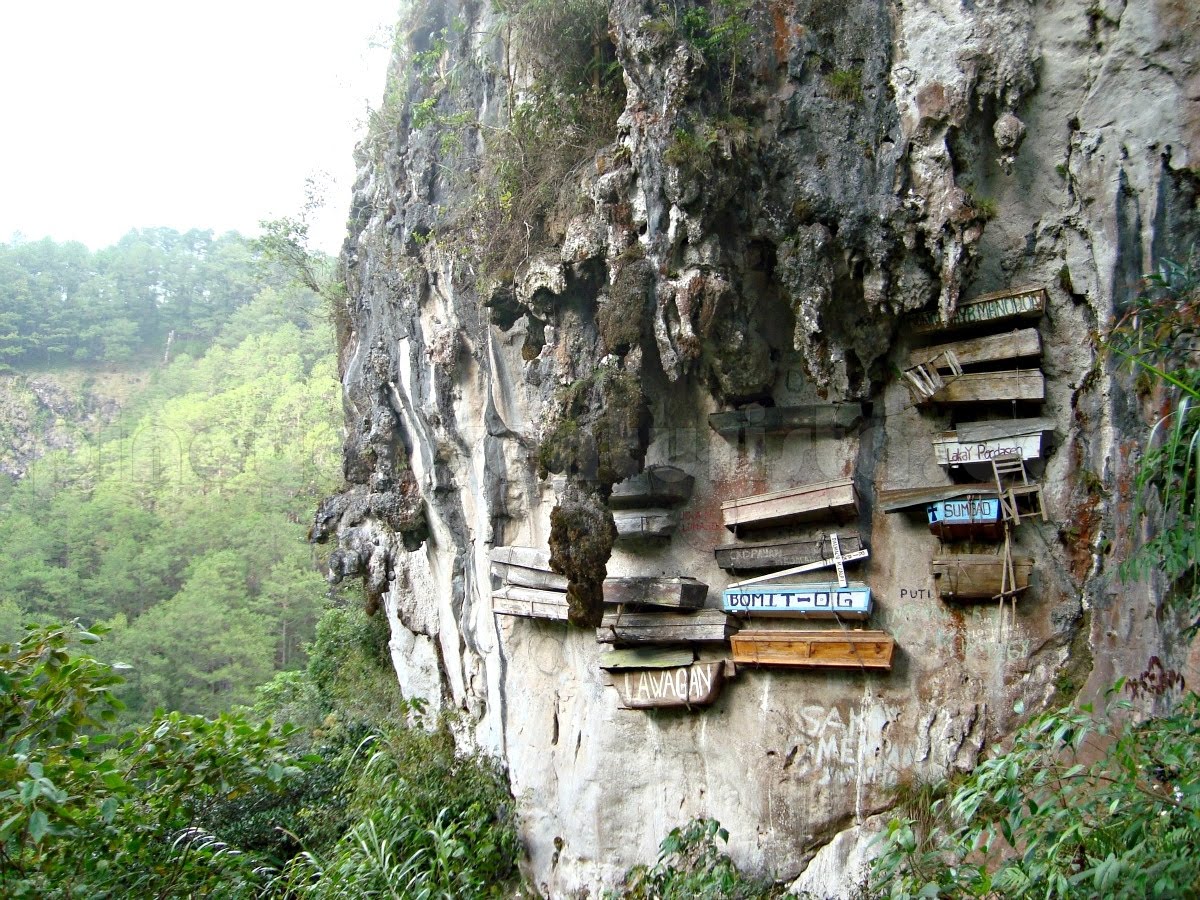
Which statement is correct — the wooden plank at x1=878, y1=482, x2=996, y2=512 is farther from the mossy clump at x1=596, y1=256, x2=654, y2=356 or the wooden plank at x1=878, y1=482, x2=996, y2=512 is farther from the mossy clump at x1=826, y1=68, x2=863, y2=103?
the mossy clump at x1=826, y1=68, x2=863, y2=103

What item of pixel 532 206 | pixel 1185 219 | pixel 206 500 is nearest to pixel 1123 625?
pixel 1185 219

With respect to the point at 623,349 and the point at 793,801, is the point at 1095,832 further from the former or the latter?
the point at 623,349

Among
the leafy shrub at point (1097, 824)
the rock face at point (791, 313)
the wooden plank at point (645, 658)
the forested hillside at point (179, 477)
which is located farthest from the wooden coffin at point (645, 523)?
the forested hillside at point (179, 477)

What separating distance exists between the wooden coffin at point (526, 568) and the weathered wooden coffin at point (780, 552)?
5.87ft

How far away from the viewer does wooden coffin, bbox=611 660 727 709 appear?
707cm

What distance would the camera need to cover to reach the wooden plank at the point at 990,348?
19.4ft

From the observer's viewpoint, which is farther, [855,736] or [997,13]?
[855,736]

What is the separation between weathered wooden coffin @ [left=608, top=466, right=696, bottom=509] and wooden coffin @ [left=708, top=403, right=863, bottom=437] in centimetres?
53

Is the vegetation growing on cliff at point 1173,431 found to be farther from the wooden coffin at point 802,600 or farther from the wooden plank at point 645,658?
the wooden plank at point 645,658

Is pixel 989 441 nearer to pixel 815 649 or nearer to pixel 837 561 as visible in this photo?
pixel 837 561

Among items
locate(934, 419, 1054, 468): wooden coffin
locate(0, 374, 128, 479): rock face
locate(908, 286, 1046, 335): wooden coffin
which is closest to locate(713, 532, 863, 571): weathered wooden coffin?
locate(934, 419, 1054, 468): wooden coffin

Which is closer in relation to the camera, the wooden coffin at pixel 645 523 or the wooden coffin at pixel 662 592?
the wooden coffin at pixel 662 592

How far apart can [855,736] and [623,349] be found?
3.52 meters

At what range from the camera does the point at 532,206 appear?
7988mm
